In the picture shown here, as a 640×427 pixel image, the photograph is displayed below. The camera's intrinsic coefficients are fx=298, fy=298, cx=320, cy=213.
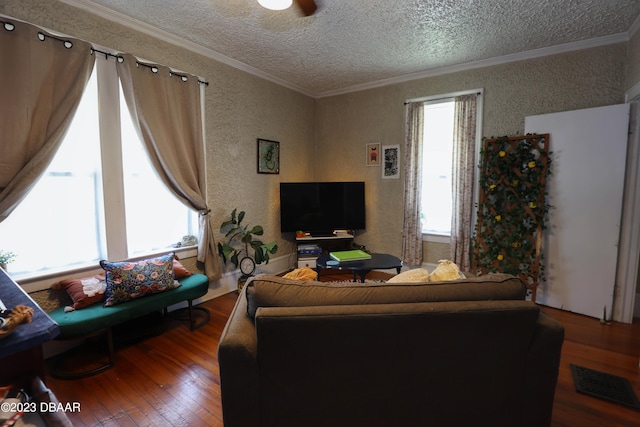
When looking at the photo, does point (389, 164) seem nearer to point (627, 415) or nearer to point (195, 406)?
point (627, 415)

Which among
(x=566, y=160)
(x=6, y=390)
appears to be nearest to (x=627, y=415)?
(x=566, y=160)

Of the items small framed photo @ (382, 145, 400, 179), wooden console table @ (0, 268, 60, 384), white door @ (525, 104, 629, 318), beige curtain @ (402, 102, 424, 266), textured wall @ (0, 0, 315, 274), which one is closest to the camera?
wooden console table @ (0, 268, 60, 384)

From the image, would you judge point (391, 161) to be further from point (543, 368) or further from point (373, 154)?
point (543, 368)

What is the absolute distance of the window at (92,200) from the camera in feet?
7.39

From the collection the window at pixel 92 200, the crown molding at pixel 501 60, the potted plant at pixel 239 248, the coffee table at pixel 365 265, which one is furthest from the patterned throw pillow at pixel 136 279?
the crown molding at pixel 501 60

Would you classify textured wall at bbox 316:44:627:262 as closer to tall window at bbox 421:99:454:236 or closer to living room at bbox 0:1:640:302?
living room at bbox 0:1:640:302

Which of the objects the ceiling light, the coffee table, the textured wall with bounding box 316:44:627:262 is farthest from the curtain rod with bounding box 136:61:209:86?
the coffee table

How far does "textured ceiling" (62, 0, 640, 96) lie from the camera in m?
2.41

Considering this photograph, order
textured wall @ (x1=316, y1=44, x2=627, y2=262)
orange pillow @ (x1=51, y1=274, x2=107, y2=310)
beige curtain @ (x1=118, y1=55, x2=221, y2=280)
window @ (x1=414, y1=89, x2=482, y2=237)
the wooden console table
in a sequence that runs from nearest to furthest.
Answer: the wooden console table, orange pillow @ (x1=51, y1=274, x2=107, y2=310), beige curtain @ (x1=118, y1=55, x2=221, y2=280), textured wall @ (x1=316, y1=44, x2=627, y2=262), window @ (x1=414, y1=89, x2=482, y2=237)

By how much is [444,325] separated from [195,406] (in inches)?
63.9

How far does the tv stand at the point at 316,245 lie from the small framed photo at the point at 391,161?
42.1 inches

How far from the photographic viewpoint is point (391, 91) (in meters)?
4.23

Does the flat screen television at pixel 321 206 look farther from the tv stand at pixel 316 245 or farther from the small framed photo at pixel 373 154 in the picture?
the small framed photo at pixel 373 154

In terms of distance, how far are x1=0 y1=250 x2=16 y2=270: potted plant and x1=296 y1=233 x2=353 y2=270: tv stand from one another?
2.91 metres
